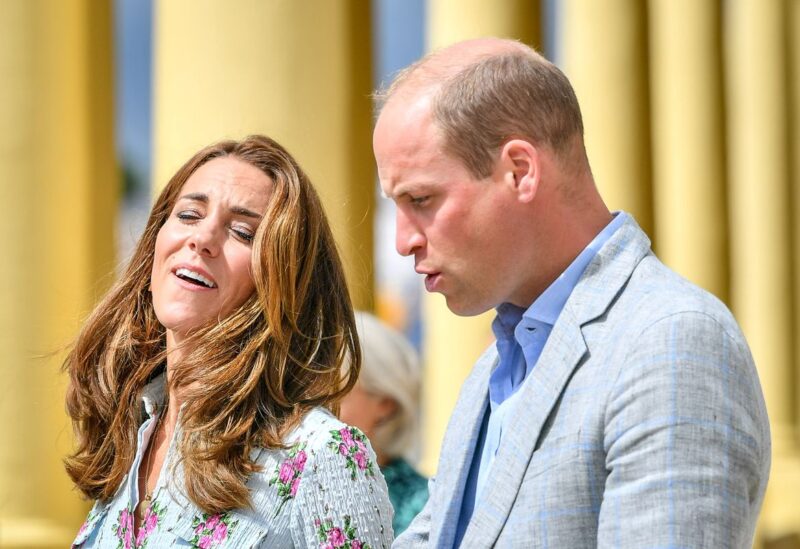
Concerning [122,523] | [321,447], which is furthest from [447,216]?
[122,523]

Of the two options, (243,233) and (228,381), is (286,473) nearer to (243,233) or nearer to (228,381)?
(228,381)

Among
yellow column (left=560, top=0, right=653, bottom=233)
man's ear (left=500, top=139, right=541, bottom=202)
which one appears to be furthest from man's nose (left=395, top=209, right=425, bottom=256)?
yellow column (left=560, top=0, right=653, bottom=233)

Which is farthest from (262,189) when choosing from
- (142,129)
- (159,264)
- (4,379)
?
(142,129)

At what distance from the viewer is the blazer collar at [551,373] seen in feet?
11.8

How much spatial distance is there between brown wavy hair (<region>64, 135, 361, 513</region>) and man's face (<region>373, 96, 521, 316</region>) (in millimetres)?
1255

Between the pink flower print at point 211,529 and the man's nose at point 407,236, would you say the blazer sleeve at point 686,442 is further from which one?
the pink flower print at point 211,529

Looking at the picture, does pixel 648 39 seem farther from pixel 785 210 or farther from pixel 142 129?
pixel 142 129

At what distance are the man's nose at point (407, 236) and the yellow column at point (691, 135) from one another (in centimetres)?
1319

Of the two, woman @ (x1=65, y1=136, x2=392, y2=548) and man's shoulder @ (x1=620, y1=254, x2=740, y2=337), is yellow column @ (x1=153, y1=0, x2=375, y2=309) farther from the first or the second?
man's shoulder @ (x1=620, y1=254, x2=740, y2=337)

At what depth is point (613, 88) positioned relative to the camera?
13.8 m

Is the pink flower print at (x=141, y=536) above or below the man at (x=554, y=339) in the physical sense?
below

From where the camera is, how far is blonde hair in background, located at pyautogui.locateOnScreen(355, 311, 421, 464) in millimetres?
8000

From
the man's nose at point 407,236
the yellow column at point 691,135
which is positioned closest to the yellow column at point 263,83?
the man's nose at point 407,236

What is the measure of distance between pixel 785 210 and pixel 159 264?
1435 centimetres
